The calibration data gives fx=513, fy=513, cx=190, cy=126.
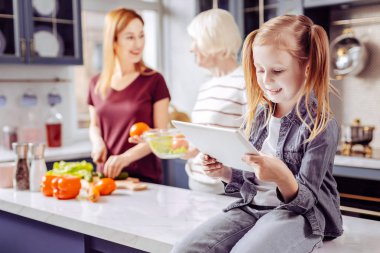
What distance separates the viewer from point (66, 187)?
6.41ft

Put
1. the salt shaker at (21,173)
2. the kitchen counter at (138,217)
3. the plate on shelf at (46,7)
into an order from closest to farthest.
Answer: the kitchen counter at (138,217) → the salt shaker at (21,173) → the plate on shelf at (46,7)

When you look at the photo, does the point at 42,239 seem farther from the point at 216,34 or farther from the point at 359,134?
the point at 359,134

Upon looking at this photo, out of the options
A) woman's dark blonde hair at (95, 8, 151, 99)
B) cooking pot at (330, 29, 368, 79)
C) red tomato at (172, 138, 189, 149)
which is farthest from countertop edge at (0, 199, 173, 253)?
cooking pot at (330, 29, 368, 79)

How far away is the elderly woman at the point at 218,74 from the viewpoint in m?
2.22

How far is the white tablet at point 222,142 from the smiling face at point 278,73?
17 centimetres

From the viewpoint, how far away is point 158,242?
142 centimetres

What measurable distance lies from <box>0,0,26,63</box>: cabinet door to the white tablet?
247 cm

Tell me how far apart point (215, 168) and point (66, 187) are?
798 mm

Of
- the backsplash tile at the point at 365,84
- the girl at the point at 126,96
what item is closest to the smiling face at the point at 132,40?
the girl at the point at 126,96

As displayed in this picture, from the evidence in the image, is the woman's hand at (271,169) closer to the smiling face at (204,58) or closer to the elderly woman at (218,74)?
the elderly woman at (218,74)

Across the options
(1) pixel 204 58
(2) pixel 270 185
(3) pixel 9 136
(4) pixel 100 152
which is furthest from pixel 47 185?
(3) pixel 9 136

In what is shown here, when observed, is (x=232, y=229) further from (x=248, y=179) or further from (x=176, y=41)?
(x=176, y=41)

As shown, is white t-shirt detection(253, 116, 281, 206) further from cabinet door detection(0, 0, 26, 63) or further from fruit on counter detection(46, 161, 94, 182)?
cabinet door detection(0, 0, 26, 63)

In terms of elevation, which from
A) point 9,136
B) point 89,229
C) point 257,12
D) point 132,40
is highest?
point 257,12
